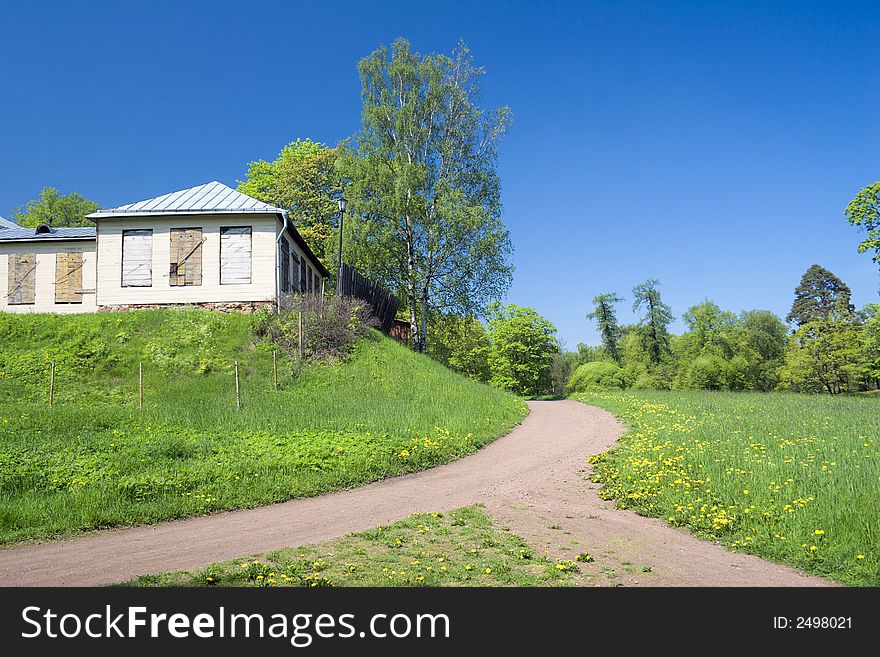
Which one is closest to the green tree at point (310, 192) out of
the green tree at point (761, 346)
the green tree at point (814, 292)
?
the green tree at point (761, 346)

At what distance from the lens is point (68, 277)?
28547 mm

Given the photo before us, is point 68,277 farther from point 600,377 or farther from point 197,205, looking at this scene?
point 600,377

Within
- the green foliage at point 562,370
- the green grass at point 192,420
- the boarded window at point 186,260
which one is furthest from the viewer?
the green foliage at point 562,370

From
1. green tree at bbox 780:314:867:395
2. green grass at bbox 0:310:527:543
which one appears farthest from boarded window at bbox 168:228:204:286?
green tree at bbox 780:314:867:395

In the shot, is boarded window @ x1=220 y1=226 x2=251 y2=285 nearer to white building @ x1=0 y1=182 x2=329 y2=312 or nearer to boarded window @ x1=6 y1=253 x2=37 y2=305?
white building @ x1=0 y1=182 x2=329 y2=312

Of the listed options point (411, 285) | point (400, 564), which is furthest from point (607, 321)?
point (400, 564)

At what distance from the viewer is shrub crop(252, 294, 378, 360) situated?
2286 cm

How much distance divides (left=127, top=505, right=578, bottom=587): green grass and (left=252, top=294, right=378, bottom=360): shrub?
14.4 metres

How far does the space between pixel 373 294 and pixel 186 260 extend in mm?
7614

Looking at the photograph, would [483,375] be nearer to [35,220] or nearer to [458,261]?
[458,261]

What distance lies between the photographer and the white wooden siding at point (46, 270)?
28.3m

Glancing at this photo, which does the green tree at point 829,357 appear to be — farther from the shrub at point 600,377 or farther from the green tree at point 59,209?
the green tree at point 59,209

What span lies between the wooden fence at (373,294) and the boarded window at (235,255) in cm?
380

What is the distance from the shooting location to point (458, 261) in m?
32.5
